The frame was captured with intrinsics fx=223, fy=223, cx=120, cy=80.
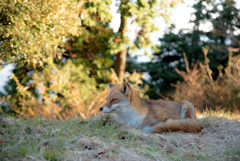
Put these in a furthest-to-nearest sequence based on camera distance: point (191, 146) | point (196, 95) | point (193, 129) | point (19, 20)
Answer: point (196, 95) < point (19, 20) < point (193, 129) < point (191, 146)

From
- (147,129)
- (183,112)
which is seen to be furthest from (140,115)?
(183,112)

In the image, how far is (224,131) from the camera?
469cm

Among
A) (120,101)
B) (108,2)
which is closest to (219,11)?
(108,2)

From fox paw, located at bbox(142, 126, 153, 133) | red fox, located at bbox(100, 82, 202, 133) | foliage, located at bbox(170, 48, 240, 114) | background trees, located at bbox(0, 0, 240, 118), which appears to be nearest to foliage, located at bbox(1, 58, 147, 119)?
background trees, located at bbox(0, 0, 240, 118)

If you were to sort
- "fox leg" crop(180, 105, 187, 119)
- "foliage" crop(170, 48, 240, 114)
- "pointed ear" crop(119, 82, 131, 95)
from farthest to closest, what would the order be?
"foliage" crop(170, 48, 240, 114)
"fox leg" crop(180, 105, 187, 119)
"pointed ear" crop(119, 82, 131, 95)

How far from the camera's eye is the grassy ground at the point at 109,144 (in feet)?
9.96

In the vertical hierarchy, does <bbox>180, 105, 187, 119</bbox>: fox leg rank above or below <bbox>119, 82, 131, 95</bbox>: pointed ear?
below

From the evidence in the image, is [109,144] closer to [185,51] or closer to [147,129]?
[147,129]

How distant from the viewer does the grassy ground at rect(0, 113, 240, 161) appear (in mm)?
3035

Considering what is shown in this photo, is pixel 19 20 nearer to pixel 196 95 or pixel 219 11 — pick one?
pixel 196 95

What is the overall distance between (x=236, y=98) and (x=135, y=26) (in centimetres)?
545

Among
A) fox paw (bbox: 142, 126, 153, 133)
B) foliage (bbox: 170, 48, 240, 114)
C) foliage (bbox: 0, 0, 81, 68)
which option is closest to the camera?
fox paw (bbox: 142, 126, 153, 133)

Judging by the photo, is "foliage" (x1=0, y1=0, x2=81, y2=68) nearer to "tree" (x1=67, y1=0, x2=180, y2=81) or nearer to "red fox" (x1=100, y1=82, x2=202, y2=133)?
"tree" (x1=67, y1=0, x2=180, y2=81)

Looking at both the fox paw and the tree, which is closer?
the fox paw
